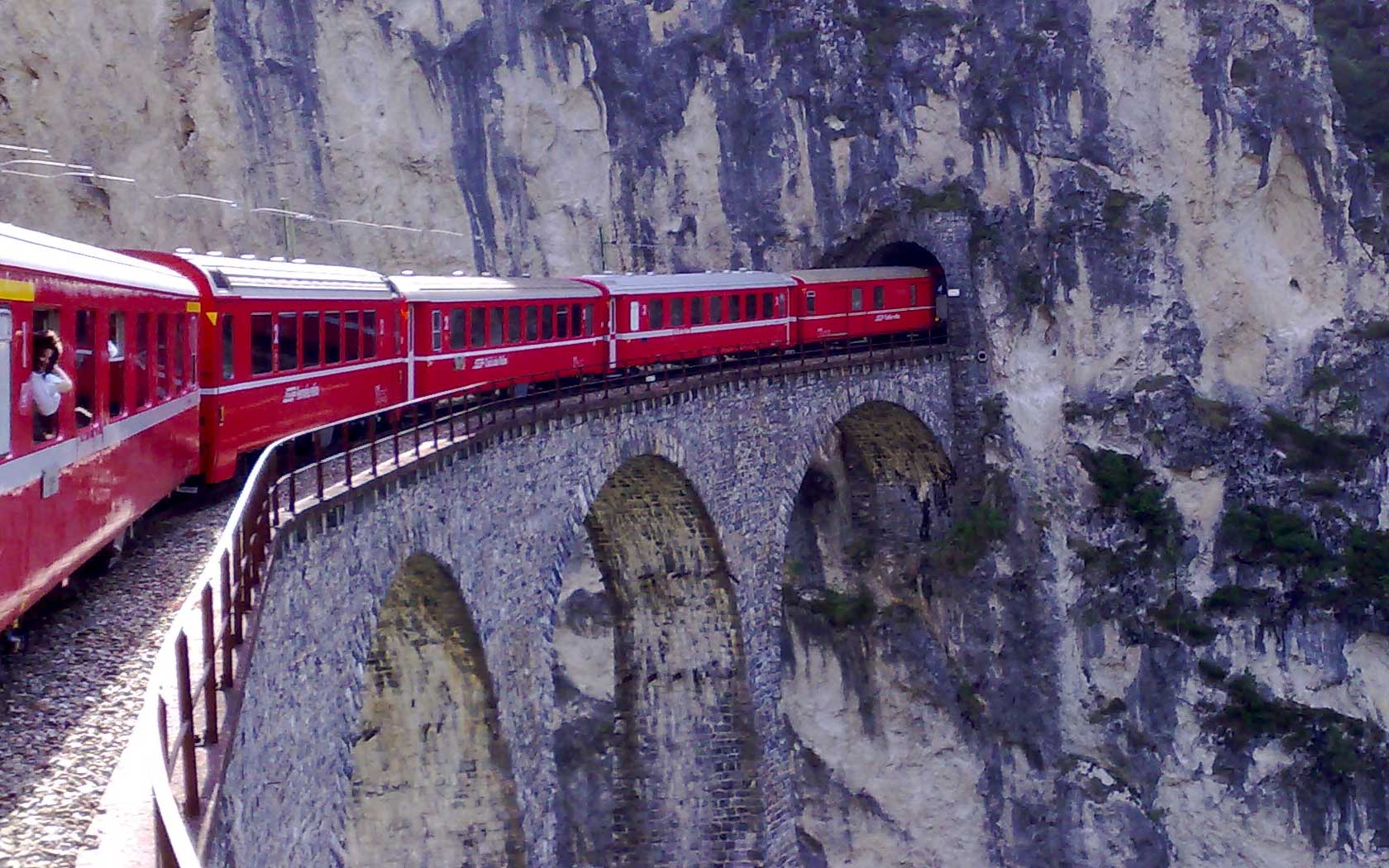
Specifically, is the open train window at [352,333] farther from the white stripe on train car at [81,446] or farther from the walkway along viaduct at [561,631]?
the white stripe on train car at [81,446]

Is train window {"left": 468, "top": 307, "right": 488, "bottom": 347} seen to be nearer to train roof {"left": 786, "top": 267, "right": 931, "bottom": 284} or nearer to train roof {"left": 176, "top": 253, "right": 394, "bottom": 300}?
train roof {"left": 176, "top": 253, "right": 394, "bottom": 300}

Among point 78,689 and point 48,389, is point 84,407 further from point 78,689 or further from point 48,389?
point 78,689

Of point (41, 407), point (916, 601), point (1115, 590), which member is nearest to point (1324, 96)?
point (1115, 590)

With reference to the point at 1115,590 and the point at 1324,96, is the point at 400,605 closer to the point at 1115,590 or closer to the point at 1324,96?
the point at 1115,590

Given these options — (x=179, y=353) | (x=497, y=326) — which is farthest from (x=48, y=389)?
(x=497, y=326)

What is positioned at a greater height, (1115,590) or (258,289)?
(258,289)
